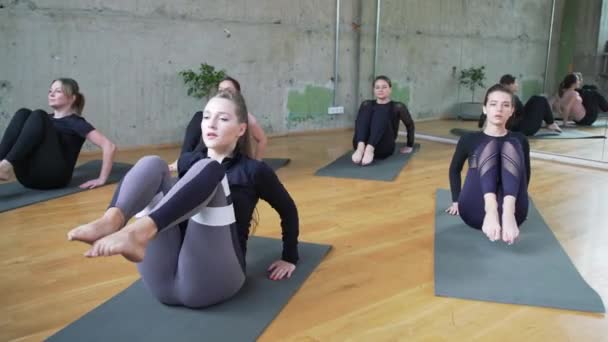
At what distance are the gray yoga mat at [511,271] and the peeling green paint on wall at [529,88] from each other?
8.33ft

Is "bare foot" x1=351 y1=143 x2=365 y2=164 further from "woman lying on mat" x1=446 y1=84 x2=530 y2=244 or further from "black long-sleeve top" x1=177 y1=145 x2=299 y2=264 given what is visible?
"black long-sleeve top" x1=177 y1=145 x2=299 y2=264

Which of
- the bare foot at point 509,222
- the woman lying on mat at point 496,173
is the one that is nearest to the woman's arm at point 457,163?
the woman lying on mat at point 496,173

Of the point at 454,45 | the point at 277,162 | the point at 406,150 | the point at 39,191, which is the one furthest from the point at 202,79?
the point at 454,45

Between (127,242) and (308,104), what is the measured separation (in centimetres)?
515

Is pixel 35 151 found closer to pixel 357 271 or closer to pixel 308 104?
pixel 357 271

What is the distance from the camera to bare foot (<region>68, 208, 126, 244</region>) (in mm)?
1304

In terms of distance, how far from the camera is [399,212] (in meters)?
3.04

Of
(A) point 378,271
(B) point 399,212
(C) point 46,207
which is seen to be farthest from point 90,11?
(A) point 378,271

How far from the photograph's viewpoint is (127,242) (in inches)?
50.4

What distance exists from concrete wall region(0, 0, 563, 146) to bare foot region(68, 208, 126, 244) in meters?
3.41

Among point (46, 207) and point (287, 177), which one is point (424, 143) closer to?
point (287, 177)

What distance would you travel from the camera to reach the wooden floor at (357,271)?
1677 mm

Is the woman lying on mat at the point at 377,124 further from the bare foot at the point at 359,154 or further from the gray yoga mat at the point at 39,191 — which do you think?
the gray yoga mat at the point at 39,191

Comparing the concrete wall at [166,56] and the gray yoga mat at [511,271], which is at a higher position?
the concrete wall at [166,56]
